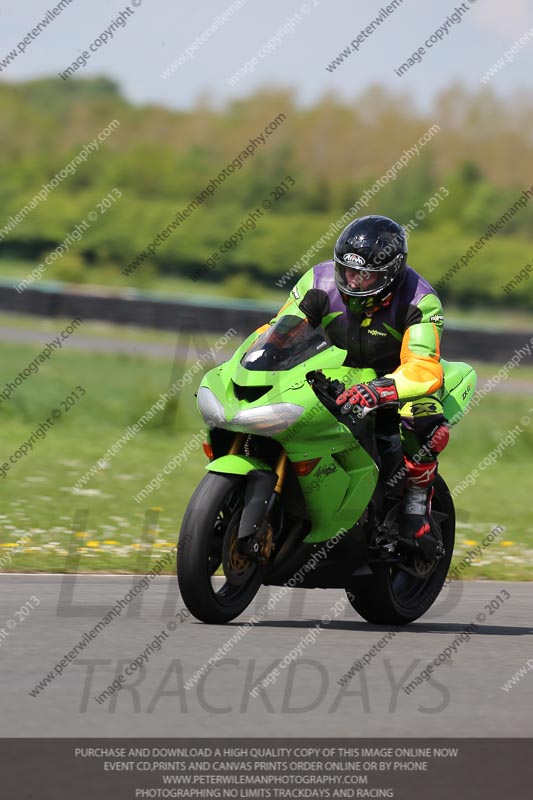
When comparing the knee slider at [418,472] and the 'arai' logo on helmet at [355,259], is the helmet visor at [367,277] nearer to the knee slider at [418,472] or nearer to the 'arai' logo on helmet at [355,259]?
the 'arai' logo on helmet at [355,259]

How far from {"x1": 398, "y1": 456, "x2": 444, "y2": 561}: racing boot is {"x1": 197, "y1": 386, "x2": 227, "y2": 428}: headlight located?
1.19m

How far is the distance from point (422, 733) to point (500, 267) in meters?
47.6

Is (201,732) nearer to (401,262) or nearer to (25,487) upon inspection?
(401,262)

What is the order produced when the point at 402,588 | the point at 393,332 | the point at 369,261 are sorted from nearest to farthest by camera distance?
the point at 369,261 → the point at 393,332 → the point at 402,588

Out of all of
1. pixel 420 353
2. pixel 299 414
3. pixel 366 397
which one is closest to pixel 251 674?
pixel 299 414

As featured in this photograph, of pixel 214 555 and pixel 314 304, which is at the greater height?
pixel 314 304

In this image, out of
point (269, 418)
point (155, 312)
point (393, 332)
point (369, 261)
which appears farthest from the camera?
point (155, 312)

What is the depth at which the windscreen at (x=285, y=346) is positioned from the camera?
717cm

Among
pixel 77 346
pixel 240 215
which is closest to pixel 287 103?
pixel 240 215

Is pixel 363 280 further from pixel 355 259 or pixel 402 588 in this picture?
pixel 402 588

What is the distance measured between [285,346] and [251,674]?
72.1 inches

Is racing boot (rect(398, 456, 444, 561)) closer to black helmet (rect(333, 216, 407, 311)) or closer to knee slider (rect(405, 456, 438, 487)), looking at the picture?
knee slider (rect(405, 456, 438, 487))

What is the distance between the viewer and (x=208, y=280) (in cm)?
5138

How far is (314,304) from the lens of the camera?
25.4 ft
